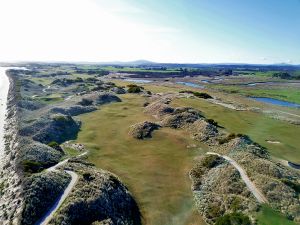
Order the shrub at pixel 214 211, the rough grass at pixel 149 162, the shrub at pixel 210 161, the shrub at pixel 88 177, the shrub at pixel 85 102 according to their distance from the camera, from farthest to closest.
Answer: the shrub at pixel 85 102
the shrub at pixel 210 161
the shrub at pixel 88 177
the rough grass at pixel 149 162
the shrub at pixel 214 211

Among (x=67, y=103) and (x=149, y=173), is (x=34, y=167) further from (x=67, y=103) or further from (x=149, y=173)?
(x=67, y=103)

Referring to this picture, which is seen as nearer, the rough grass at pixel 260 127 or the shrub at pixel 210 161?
the shrub at pixel 210 161

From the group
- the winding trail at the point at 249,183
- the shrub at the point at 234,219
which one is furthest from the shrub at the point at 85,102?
the shrub at the point at 234,219

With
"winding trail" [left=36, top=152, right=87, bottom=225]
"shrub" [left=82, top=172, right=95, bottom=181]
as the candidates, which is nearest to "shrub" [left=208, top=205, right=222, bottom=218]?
"shrub" [left=82, top=172, right=95, bottom=181]

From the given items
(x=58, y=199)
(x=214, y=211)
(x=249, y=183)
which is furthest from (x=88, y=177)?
(x=249, y=183)

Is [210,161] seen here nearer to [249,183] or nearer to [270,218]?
[249,183]

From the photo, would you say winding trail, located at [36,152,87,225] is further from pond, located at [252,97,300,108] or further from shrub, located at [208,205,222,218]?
pond, located at [252,97,300,108]

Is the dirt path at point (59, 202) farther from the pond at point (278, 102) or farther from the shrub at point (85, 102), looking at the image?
the pond at point (278, 102)
